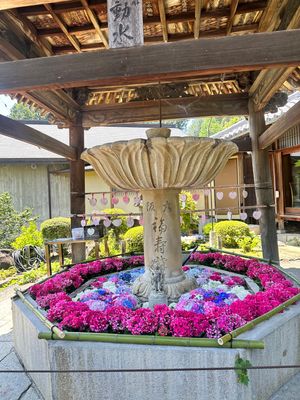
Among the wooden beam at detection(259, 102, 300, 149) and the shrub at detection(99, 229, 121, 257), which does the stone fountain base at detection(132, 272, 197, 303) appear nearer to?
the wooden beam at detection(259, 102, 300, 149)

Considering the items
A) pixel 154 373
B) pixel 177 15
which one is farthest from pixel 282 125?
pixel 154 373

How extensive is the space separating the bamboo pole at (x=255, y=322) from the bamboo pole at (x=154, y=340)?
Result: 1.7 inches

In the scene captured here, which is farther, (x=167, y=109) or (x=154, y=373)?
(x=167, y=109)

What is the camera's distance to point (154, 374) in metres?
2.01

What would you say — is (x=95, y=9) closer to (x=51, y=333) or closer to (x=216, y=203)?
(x=51, y=333)

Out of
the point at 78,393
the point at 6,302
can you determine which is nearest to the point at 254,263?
the point at 78,393

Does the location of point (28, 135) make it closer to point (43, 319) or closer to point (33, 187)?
point (43, 319)

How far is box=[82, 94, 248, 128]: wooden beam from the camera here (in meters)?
5.68

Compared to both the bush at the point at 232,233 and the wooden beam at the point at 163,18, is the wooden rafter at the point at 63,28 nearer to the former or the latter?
the wooden beam at the point at 163,18

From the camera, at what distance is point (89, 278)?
423 cm

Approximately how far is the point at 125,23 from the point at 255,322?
2.59 metres

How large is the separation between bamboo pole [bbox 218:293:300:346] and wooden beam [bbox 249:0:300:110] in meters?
2.76

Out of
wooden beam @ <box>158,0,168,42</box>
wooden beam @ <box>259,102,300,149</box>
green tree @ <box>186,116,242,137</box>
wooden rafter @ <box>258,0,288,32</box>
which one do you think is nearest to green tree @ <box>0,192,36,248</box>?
wooden beam @ <box>158,0,168,42</box>

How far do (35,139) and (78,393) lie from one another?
3540 millimetres
